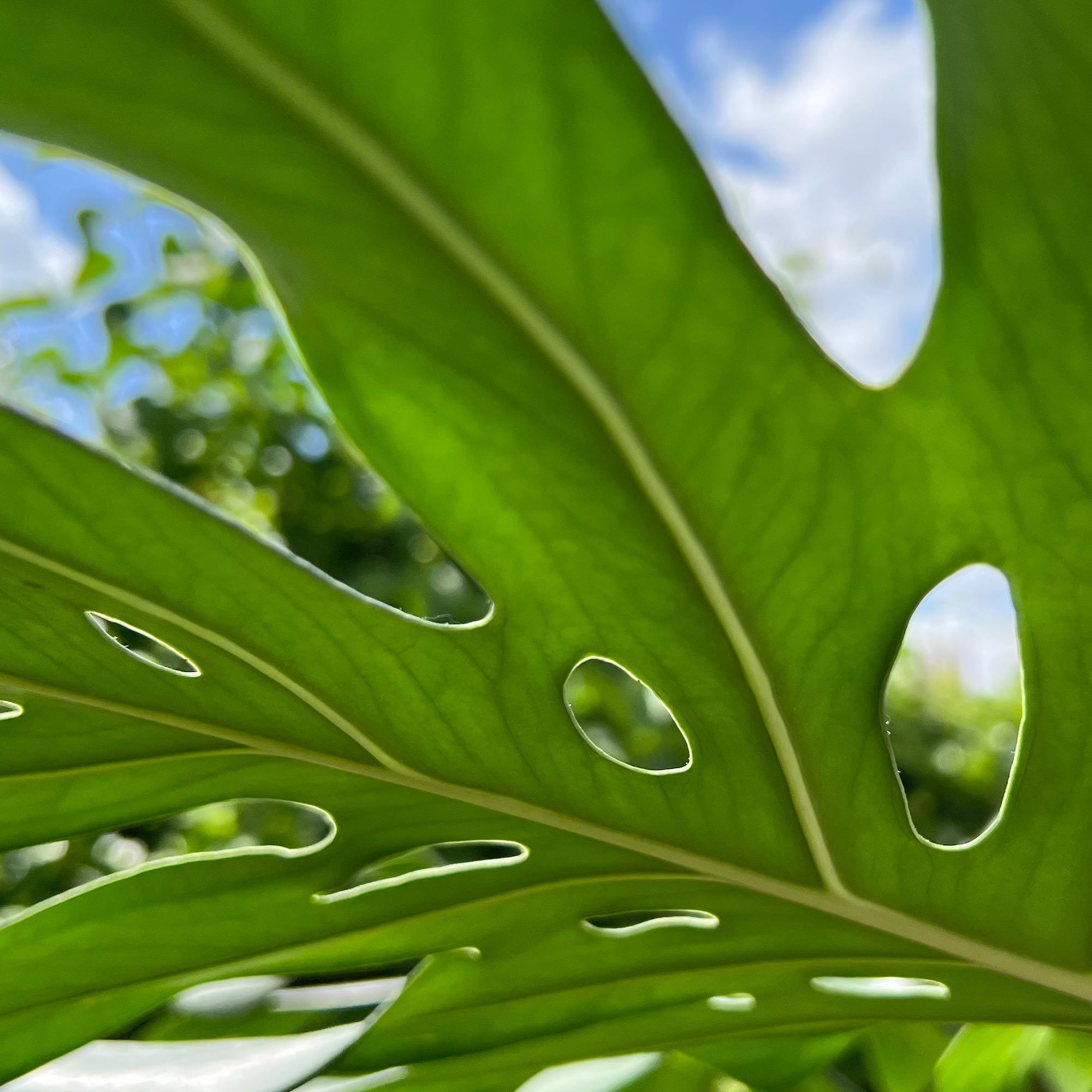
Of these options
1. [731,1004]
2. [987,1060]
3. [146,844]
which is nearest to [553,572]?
[731,1004]

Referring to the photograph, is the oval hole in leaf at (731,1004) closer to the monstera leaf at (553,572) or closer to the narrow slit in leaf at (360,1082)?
the monstera leaf at (553,572)

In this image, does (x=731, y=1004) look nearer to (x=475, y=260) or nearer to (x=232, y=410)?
(x=475, y=260)

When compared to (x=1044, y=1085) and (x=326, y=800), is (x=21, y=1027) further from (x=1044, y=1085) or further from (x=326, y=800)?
(x=1044, y=1085)

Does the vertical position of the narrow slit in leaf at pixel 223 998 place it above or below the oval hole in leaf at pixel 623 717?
below

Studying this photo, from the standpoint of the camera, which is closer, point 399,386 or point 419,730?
point 399,386

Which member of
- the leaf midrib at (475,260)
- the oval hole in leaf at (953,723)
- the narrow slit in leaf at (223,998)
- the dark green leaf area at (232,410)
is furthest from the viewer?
the oval hole in leaf at (953,723)

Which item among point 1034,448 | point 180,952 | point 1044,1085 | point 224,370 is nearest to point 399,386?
point 1034,448

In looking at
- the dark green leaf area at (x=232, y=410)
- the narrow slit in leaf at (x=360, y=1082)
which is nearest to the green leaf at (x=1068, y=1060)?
the narrow slit in leaf at (x=360, y=1082)
